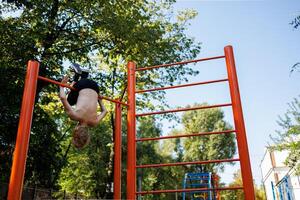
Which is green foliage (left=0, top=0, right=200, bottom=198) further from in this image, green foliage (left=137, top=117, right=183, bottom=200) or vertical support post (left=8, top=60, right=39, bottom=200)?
green foliage (left=137, top=117, right=183, bottom=200)

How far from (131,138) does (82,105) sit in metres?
0.80

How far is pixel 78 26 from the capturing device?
9375mm

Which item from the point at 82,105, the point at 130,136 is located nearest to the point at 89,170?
the point at 130,136

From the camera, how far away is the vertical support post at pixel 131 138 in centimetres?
315

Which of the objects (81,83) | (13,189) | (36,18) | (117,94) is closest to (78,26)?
(36,18)

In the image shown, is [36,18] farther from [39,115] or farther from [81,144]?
[81,144]

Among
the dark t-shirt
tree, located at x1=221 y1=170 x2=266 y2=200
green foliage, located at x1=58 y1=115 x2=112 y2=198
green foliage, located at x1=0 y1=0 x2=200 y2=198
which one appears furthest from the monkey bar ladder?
tree, located at x1=221 y1=170 x2=266 y2=200

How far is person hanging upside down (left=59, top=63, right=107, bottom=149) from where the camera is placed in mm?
2666

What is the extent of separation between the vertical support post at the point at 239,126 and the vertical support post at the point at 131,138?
1.15m

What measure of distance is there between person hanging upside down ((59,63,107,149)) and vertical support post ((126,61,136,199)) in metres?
0.44

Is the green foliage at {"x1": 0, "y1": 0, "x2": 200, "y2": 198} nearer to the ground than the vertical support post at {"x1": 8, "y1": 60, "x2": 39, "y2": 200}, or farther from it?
farther from it

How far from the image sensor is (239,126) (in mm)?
2912

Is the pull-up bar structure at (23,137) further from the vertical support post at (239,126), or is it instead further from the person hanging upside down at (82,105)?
the vertical support post at (239,126)

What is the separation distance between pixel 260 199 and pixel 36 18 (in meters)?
22.1
